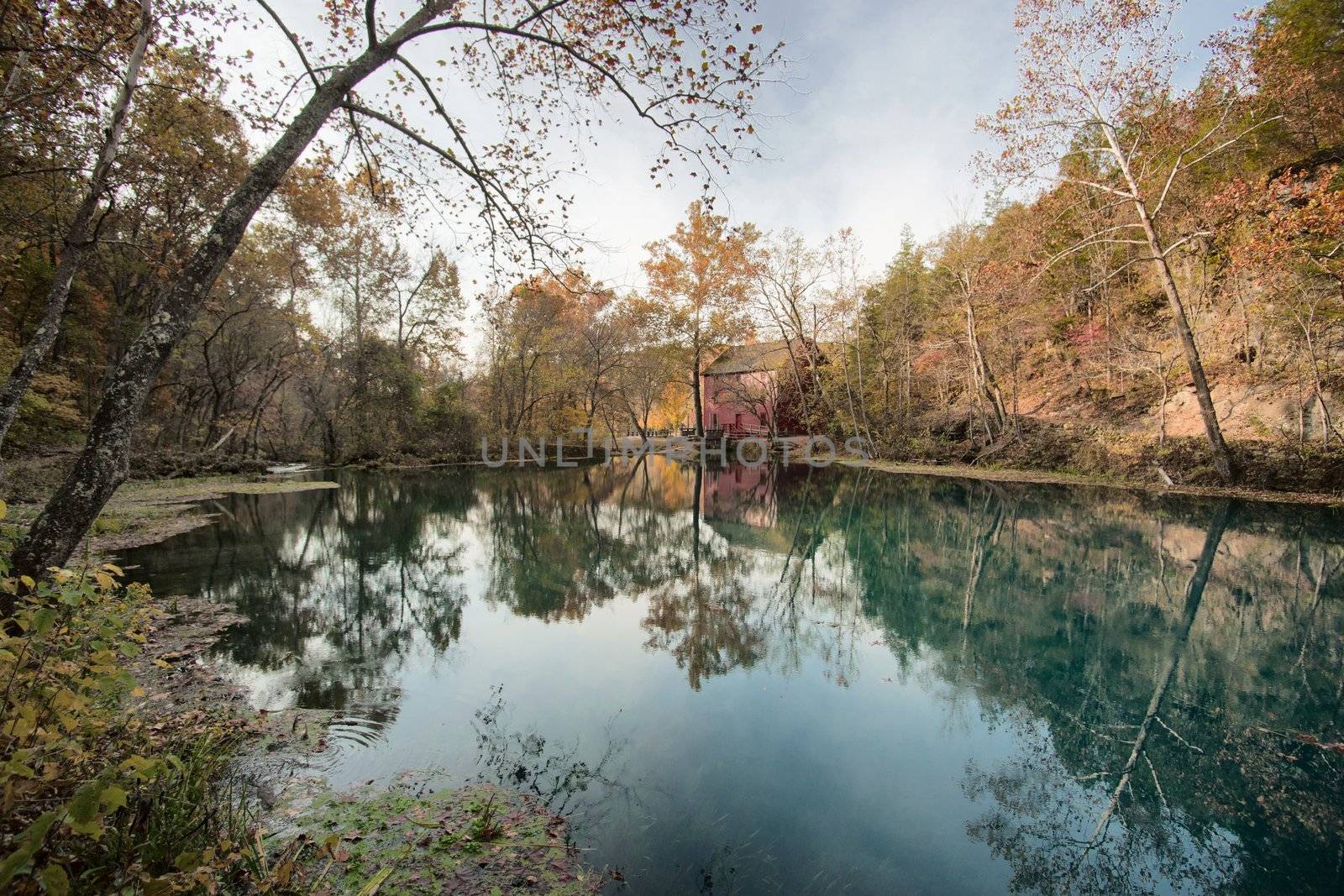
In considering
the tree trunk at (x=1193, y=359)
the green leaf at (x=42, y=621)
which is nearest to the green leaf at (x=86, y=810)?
the green leaf at (x=42, y=621)

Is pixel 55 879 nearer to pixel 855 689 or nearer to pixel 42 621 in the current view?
pixel 42 621

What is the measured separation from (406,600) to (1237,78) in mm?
20826

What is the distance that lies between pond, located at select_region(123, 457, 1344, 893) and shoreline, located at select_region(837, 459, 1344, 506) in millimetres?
2614

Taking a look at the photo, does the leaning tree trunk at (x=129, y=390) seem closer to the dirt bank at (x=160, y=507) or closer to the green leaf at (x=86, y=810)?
the dirt bank at (x=160, y=507)

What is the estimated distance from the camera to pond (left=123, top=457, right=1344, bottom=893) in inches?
119

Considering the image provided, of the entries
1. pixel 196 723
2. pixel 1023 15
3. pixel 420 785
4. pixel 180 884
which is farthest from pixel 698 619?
A: pixel 1023 15

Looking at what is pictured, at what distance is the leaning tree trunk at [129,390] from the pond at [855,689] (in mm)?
1974

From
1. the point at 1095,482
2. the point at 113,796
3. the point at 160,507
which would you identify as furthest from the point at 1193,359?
the point at 160,507

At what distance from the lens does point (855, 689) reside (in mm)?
5035

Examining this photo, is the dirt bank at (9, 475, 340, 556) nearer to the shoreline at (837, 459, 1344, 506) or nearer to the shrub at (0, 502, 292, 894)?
the shrub at (0, 502, 292, 894)

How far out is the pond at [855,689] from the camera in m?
3.02

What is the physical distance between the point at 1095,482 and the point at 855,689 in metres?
16.6

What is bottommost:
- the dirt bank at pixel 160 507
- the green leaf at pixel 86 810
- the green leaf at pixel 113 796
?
the dirt bank at pixel 160 507

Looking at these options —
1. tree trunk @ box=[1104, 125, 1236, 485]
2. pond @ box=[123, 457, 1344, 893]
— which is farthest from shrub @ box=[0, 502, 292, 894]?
tree trunk @ box=[1104, 125, 1236, 485]
